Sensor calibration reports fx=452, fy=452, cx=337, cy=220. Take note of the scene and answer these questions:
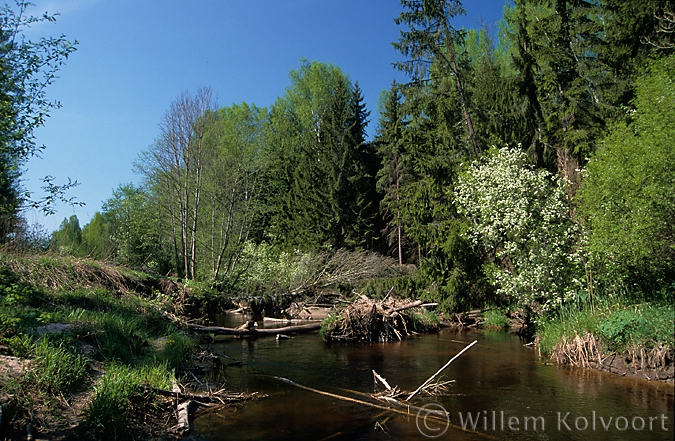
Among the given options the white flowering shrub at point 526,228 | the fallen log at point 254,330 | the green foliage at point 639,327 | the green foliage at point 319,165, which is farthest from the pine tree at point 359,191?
the green foliage at point 639,327

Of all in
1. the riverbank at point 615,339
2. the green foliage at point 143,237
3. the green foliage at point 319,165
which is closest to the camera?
the riverbank at point 615,339

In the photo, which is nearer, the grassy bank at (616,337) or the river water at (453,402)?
the river water at (453,402)

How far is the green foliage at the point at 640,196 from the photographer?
11.1 meters

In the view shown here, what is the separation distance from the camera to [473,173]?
1777 centimetres

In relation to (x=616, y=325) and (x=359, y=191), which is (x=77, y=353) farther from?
(x=359, y=191)

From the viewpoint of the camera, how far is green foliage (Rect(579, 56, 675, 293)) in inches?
436

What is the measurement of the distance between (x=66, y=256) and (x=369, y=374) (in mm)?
10166

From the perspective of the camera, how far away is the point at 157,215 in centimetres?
3017

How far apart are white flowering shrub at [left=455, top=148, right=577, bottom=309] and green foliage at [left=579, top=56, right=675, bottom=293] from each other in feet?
3.39

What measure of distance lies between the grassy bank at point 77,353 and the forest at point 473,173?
3496mm

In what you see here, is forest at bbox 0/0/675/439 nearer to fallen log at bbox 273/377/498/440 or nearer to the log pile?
the log pile

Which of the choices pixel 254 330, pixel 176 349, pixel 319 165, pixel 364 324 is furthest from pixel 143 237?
pixel 176 349

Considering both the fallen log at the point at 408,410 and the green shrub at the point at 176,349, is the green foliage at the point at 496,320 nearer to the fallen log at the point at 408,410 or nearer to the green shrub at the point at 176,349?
the fallen log at the point at 408,410

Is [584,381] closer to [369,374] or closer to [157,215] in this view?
[369,374]
